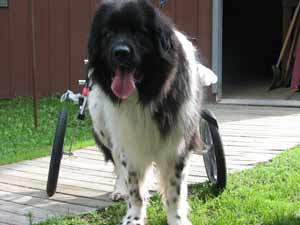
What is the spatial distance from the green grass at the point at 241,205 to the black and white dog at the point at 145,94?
0.22m

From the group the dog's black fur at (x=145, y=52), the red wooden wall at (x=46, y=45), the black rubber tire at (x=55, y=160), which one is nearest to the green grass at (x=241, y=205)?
the black rubber tire at (x=55, y=160)

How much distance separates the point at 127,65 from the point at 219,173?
1.49 metres

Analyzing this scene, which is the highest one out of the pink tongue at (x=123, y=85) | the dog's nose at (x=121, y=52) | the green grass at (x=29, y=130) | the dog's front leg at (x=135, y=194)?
the dog's nose at (x=121, y=52)

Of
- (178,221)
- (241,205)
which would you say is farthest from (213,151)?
(178,221)

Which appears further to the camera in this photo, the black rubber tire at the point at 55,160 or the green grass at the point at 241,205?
the black rubber tire at the point at 55,160

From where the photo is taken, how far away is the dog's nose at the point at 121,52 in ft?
10.4

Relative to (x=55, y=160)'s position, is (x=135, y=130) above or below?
above

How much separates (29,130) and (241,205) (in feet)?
15.4

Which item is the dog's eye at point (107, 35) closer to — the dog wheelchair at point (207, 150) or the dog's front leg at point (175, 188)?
the dog wheelchair at point (207, 150)

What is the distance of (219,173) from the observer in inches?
170

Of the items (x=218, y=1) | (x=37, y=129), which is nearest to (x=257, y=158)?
(x=37, y=129)

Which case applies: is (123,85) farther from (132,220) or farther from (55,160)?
(55,160)

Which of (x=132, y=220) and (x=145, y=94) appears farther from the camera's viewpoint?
(x=132, y=220)

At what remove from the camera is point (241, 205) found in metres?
4.04
